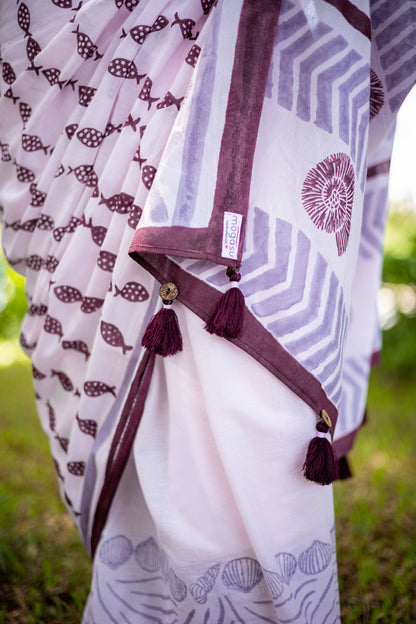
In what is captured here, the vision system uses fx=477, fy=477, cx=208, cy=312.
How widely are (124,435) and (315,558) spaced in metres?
0.47

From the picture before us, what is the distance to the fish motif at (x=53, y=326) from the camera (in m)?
1.13

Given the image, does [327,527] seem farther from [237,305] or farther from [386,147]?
[386,147]

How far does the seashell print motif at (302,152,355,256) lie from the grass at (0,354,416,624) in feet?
3.67

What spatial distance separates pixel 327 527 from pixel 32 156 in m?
1.05

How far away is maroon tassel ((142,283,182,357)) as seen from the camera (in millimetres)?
891

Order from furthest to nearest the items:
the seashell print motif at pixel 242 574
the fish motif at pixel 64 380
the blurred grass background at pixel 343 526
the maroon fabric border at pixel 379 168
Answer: the blurred grass background at pixel 343 526 < the maroon fabric border at pixel 379 168 < the fish motif at pixel 64 380 < the seashell print motif at pixel 242 574

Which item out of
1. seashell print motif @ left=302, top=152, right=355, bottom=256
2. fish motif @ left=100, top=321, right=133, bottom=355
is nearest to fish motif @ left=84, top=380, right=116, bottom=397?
fish motif @ left=100, top=321, right=133, bottom=355

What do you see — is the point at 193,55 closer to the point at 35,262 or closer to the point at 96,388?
the point at 35,262

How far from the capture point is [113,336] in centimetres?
103

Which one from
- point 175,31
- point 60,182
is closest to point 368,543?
point 60,182

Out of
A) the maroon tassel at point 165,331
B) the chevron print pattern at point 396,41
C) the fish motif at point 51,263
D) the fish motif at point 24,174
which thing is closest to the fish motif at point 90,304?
the fish motif at point 51,263

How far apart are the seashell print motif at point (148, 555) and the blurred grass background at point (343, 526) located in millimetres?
441

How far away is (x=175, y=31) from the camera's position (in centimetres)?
94

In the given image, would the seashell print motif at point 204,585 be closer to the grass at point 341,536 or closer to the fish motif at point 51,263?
the grass at point 341,536
